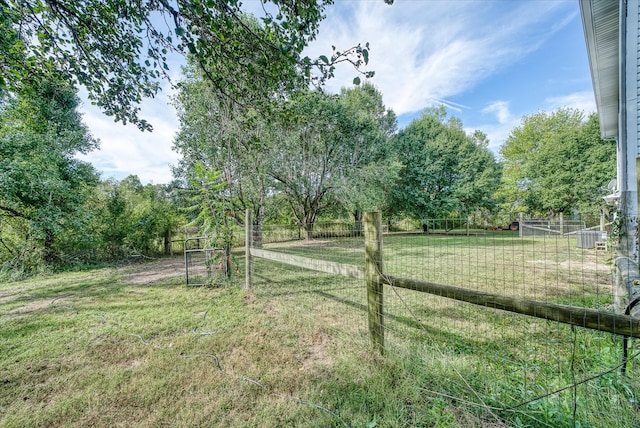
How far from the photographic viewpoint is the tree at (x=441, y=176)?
60.4 ft

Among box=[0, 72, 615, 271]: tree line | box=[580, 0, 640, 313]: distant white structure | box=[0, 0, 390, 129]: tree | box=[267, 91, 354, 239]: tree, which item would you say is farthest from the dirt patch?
box=[580, 0, 640, 313]: distant white structure

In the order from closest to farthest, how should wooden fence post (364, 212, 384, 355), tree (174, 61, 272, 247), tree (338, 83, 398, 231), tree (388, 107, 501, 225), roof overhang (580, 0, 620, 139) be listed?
wooden fence post (364, 212, 384, 355), roof overhang (580, 0, 620, 139), tree (174, 61, 272, 247), tree (338, 83, 398, 231), tree (388, 107, 501, 225)

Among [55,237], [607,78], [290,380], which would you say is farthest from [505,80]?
[55,237]

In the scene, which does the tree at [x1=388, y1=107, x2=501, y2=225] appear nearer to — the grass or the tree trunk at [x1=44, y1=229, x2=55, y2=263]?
the grass

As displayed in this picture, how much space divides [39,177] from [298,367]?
9150 mm

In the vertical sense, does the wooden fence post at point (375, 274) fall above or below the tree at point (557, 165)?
below

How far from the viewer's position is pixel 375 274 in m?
2.23

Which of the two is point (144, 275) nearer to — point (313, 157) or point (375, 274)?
point (375, 274)

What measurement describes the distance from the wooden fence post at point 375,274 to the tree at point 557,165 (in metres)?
19.7

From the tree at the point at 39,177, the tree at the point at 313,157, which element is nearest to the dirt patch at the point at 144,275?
the tree at the point at 39,177

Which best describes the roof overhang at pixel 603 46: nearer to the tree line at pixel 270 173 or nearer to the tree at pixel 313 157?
the tree line at pixel 270 173

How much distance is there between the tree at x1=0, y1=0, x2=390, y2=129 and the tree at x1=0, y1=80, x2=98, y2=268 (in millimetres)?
4869

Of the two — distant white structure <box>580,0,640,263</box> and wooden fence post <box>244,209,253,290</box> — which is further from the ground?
distant white structure <box>580,0,640,263</box>

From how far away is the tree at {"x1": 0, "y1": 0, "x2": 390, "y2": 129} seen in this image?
2242mm
